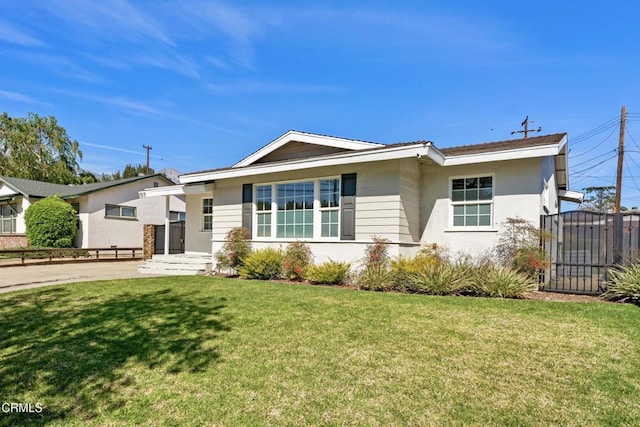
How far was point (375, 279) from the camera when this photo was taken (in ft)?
28.5

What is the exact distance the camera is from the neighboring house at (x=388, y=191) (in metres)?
9.17

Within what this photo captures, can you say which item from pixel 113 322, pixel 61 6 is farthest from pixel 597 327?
pixel 61 6

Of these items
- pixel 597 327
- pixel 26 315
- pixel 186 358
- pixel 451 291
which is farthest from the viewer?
pixel 451 291

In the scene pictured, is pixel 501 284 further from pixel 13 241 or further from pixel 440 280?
pixel 13 241

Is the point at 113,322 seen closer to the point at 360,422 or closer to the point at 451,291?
the point at 360,422

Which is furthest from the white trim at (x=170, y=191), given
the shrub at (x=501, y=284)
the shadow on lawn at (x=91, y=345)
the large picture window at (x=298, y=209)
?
the shrub at (x=501, y=284)

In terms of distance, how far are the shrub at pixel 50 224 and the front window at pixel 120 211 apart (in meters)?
1.87

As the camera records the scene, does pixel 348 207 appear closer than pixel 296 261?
Yes

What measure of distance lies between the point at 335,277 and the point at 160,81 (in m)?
11.6

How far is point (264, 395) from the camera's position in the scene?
3215 mm

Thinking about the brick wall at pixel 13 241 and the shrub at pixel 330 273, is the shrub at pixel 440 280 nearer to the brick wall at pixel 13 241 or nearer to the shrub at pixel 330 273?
the shrub at pixel 330 273

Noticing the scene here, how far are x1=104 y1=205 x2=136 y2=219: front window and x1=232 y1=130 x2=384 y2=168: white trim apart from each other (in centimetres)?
1326

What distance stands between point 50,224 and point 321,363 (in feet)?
70.8

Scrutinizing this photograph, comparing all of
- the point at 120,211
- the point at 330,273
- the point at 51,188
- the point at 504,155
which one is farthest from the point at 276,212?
the point at 51,188
